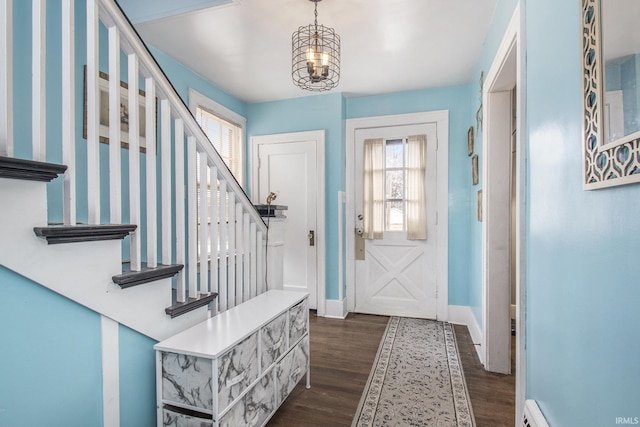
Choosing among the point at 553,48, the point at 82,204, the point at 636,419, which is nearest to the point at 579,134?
the point at 553,48

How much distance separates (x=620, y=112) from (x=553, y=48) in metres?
0.60

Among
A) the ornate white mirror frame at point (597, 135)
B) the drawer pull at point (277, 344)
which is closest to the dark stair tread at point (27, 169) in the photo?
the drawer pull at point (277, 344)

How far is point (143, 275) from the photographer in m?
1.27

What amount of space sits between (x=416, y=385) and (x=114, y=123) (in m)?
2.40

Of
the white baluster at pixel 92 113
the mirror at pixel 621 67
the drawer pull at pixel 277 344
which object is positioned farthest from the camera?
the drawer pull at pixel 277 344

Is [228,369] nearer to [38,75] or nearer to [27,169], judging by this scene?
[27,169]

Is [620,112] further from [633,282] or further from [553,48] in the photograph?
[553,48]

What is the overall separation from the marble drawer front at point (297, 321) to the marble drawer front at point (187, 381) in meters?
0.71

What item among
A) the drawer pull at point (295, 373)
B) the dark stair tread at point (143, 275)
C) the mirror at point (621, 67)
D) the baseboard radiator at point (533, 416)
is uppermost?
the mirror at point (621, 67)

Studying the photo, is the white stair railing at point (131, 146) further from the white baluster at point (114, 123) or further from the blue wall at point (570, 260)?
the blue wall at point (570, 260)

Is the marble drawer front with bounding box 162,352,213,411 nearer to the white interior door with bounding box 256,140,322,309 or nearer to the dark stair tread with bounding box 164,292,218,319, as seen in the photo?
the dark stair tread with bounding box 164,292,218,319

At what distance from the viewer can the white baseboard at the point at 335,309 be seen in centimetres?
359

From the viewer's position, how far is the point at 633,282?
662 mm

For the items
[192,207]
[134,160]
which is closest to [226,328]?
[192,207]
